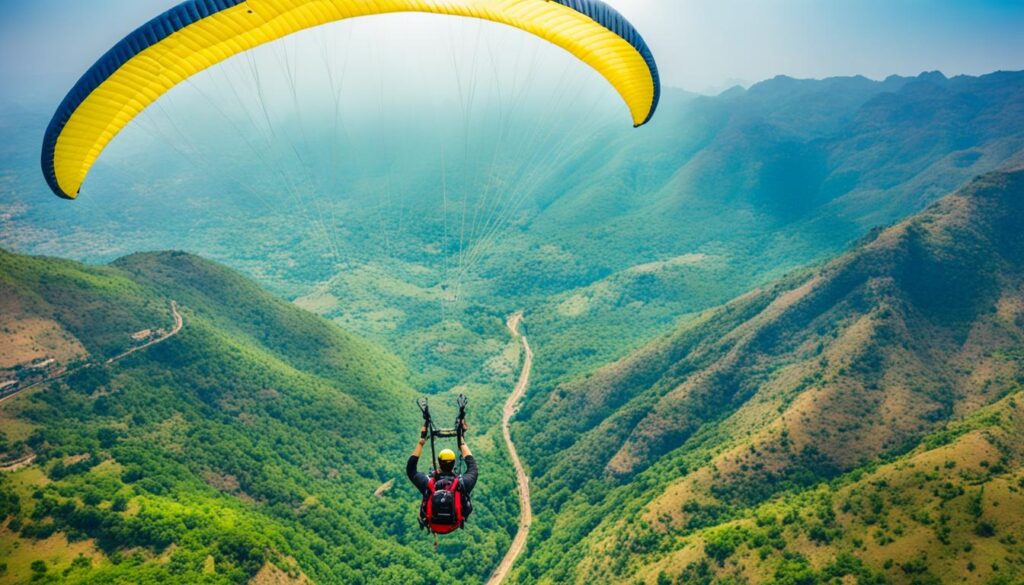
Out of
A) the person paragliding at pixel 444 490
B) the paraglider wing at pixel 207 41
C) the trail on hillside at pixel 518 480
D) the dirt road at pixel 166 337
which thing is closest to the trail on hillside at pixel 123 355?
the dirt road at pixel 166 337

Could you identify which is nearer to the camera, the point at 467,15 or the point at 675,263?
the point at 467,15

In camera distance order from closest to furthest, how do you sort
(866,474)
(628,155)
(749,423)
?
(866,474)
(749,423)
(628,155)

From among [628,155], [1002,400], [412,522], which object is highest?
[628,155]

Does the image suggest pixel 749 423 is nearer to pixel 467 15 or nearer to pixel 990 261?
pixel 990 261

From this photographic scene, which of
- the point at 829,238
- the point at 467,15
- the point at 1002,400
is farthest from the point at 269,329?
the point at 829,238

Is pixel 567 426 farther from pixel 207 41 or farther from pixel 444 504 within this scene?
pixel 207 41

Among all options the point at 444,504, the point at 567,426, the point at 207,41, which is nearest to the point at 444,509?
the point at 444,504
